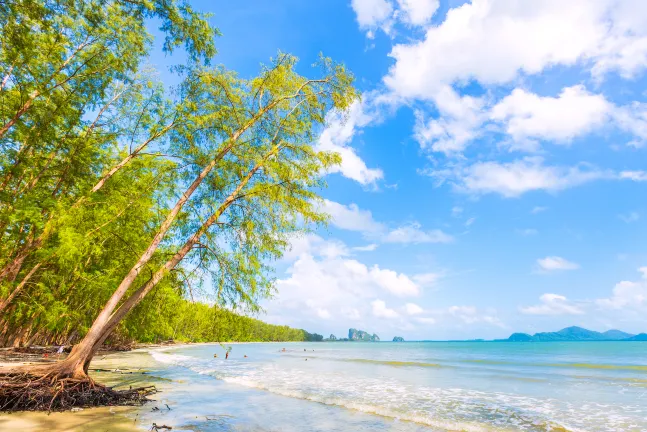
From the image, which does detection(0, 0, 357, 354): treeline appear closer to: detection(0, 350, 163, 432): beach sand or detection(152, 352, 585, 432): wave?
detection(0, 350, 163, 432): beach sand

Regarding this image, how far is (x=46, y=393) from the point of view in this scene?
913 cm

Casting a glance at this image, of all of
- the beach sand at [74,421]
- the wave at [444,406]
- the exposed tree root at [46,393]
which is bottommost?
the wave at [444,406]

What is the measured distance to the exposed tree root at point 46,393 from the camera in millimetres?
8953

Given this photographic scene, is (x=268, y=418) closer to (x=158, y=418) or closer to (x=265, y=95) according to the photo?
(x=158, y=418)

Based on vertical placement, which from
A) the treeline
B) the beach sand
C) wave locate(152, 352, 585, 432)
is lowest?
wave locate(152, 352, 585, 432)

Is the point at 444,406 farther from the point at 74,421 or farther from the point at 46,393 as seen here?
the point at 46,393

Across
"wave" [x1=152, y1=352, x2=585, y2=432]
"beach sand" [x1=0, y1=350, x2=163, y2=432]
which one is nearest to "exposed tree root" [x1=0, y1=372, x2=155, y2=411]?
"beach sand" [x1=0, y1=350, x2=163, y2=432]

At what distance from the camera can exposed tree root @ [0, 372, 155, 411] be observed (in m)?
8.95

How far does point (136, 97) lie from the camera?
15859 millimetres

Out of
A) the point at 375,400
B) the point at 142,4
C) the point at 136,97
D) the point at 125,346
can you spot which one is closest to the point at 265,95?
the point at 142,4

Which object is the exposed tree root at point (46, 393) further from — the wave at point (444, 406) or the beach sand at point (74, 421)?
the wave at point (444, 406)

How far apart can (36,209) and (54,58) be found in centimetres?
→ 484

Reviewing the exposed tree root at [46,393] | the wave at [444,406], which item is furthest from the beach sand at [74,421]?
the wave at [444,406]

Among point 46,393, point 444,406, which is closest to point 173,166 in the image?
point 46,393
